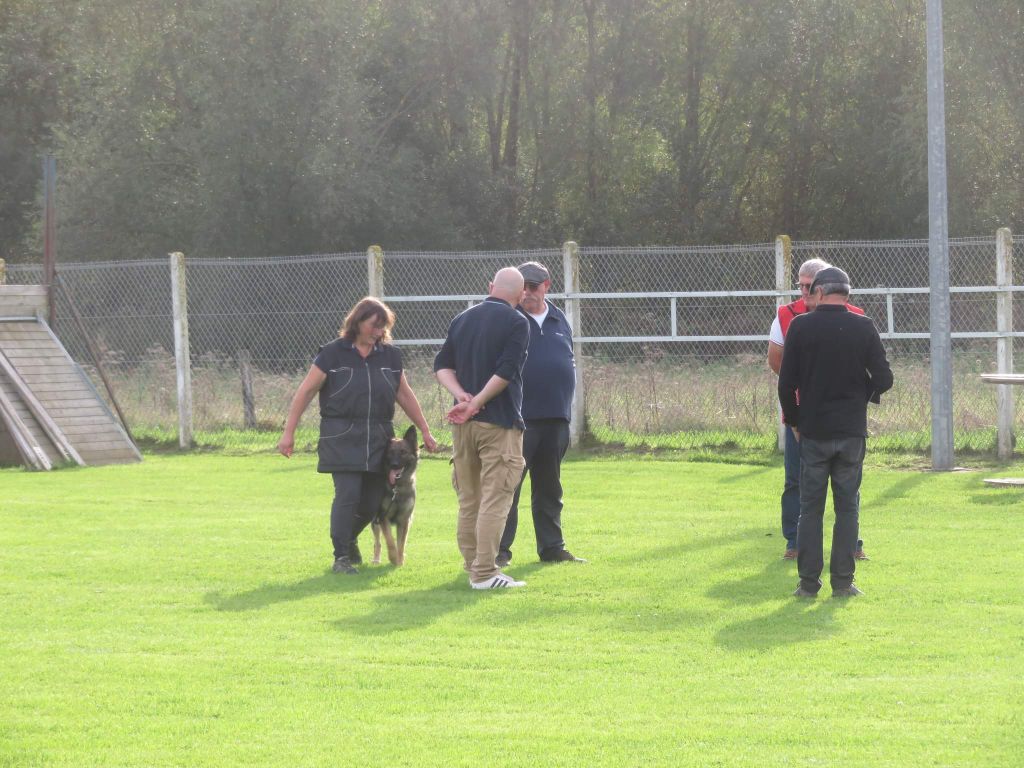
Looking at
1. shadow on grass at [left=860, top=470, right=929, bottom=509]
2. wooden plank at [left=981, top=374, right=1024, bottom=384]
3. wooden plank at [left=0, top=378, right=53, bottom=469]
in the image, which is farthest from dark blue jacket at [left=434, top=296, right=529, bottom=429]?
wooden plank at [left=0, top=378, right=53, bottom=469]

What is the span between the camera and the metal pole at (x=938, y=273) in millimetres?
13867

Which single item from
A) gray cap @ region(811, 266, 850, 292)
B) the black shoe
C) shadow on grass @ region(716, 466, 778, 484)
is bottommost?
shadow on grass @ region(716, 466, 778, 484)

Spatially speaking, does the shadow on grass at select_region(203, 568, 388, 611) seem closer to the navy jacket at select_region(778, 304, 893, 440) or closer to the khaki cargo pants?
the khaki cargo pants

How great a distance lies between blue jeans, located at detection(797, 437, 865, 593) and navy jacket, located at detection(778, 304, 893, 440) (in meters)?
0.08

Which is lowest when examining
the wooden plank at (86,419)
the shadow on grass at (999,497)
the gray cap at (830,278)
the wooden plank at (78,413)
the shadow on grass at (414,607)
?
the shadow on grass at (999,497)

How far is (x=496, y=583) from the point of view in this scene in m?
8.27

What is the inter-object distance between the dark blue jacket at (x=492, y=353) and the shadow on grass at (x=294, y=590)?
126 centimetres

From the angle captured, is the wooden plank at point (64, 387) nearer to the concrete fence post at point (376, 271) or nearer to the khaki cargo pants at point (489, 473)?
the concrete fence post at point (376, 271)

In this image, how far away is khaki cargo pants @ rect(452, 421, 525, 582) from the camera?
8.27 metres

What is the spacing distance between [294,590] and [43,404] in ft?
29.7

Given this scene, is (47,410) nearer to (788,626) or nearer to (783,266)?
(783,266)

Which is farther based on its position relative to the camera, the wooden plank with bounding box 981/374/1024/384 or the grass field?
the wooden plank with bounding box 981/374/1024/384

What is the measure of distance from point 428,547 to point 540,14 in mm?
30407

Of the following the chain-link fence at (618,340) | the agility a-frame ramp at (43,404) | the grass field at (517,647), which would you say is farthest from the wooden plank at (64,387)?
the grass field at (517,647)
